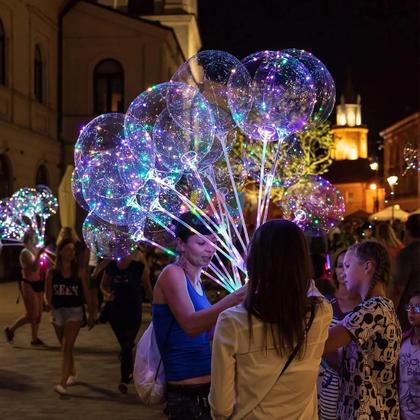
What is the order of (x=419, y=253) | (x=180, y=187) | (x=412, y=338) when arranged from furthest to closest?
(x=419, y=253), (x=180, y=187), (x=412, y=338)

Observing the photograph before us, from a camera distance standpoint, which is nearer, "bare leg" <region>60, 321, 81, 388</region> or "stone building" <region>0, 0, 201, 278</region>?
"bare leg" <region>60, 321, 81, 388</region>

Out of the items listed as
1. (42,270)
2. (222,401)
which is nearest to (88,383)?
(42,270)

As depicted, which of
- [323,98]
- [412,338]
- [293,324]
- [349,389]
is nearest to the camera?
[293,324]

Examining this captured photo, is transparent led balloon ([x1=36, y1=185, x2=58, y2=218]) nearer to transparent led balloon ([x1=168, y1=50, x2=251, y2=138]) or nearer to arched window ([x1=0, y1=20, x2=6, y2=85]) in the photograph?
transparent led balloon ([x1=168, y1=50, x2=251, y2=138])

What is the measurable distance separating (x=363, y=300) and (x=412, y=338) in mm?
1022

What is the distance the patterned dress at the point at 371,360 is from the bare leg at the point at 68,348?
17.1ft

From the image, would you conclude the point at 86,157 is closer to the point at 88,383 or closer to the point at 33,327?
the point at 88,383

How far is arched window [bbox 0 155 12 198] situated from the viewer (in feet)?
74.1

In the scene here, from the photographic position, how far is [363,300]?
3.49 m

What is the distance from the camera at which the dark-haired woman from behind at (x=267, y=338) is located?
9.00 ft

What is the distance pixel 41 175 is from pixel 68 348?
1916 centimetres

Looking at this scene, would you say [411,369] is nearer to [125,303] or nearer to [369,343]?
[369,343]

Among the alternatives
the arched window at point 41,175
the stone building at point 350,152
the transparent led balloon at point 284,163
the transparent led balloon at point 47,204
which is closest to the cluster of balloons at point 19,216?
the transparent led balloon at point 47,204

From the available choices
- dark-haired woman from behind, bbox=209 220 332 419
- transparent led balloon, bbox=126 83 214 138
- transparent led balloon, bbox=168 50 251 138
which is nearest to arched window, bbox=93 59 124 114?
transparent led balloon, bbox=168 50 251 138
